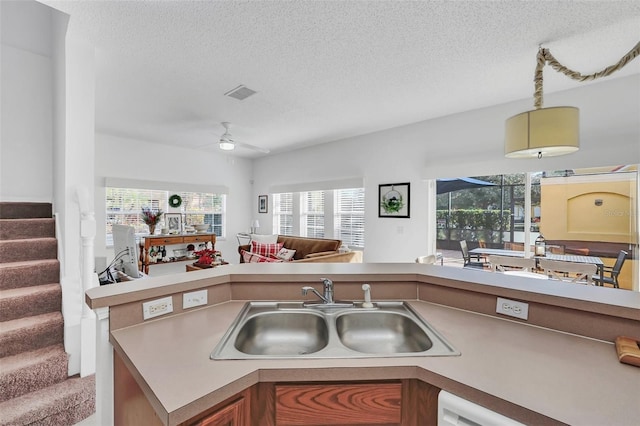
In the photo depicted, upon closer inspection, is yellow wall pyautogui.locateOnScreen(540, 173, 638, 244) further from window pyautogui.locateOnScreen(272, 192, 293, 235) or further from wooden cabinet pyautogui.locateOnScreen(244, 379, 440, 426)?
window pyautogui.locateOnScreen(272, 192, 293, 235)

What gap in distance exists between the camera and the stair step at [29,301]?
6.77 feet

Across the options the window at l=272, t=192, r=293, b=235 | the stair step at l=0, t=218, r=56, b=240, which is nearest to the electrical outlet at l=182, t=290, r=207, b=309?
the stair step at l=0, t=218, r=56, b=240

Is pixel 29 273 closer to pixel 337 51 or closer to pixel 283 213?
pixel 337 51

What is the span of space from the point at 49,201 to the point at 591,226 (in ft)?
20.2

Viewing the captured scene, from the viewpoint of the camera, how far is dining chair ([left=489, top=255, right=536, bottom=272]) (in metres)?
3.16

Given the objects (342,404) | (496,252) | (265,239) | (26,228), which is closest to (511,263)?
(496,252)

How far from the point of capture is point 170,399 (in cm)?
73

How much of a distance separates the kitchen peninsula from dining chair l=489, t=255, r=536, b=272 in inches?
85.2

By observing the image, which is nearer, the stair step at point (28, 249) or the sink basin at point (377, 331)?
the sink basin at point (377, 331)

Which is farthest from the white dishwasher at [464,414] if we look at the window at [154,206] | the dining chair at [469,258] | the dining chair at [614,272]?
the window at [154,206]

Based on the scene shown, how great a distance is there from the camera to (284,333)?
138 centimetres

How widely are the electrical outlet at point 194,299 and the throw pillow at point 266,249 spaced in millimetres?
3758

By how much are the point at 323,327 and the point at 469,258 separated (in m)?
3.25

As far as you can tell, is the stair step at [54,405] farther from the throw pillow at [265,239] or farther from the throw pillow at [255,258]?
the throw pillow at [265,239]
